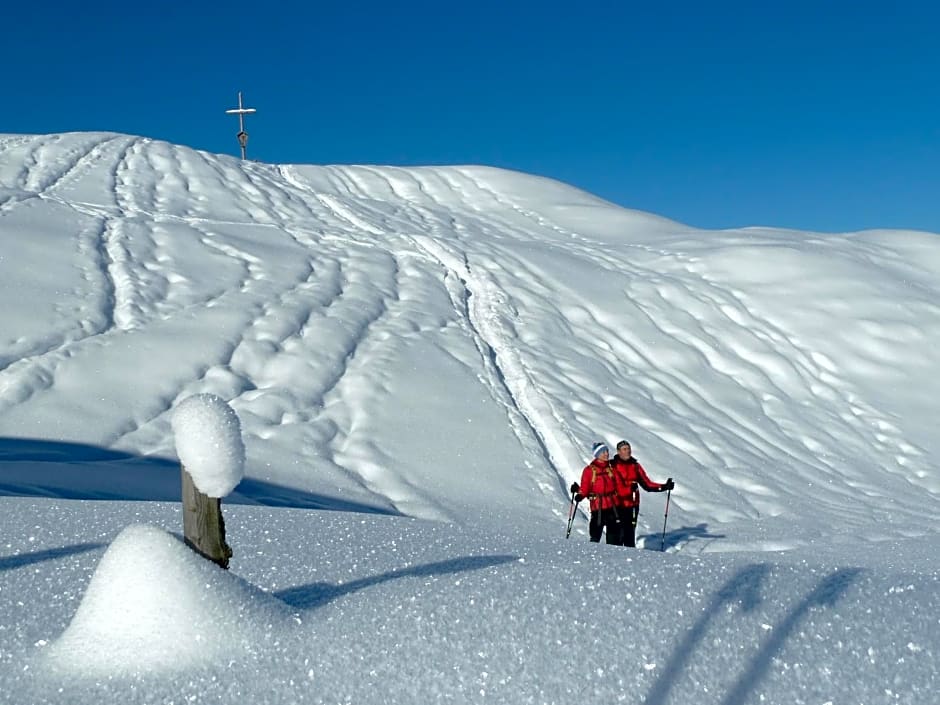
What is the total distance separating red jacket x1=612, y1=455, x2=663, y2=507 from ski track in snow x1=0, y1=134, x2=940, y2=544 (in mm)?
2044

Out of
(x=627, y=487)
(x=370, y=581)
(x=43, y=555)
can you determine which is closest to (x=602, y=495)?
(x=627, y=487)

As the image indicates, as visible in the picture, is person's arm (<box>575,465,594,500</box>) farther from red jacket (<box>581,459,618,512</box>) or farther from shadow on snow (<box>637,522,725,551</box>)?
shadow on snow (<box>637,522,725,551</box>)

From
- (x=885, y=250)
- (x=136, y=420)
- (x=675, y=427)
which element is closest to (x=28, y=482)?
(x=136, y=420)

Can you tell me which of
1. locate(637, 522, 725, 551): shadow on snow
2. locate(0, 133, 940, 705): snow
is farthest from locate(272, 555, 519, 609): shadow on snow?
locate(637, 522, 725, 551): shadow on snow

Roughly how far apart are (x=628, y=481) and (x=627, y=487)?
55 millimetres

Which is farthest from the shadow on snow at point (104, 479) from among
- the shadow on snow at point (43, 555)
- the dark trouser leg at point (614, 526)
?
the shadow on snow at point (43, 555)

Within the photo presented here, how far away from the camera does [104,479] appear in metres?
8.18

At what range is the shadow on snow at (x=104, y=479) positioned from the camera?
25.2 feet

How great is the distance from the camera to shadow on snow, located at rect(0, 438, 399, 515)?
25.2ft

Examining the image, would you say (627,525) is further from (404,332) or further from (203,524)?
(404,332)

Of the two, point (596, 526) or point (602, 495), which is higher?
point (602, 495)

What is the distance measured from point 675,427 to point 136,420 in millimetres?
7139

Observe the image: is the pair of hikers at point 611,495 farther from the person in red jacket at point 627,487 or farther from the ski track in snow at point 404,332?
the ski track in snow at point 404,332

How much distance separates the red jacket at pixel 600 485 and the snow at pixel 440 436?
3.59ft
